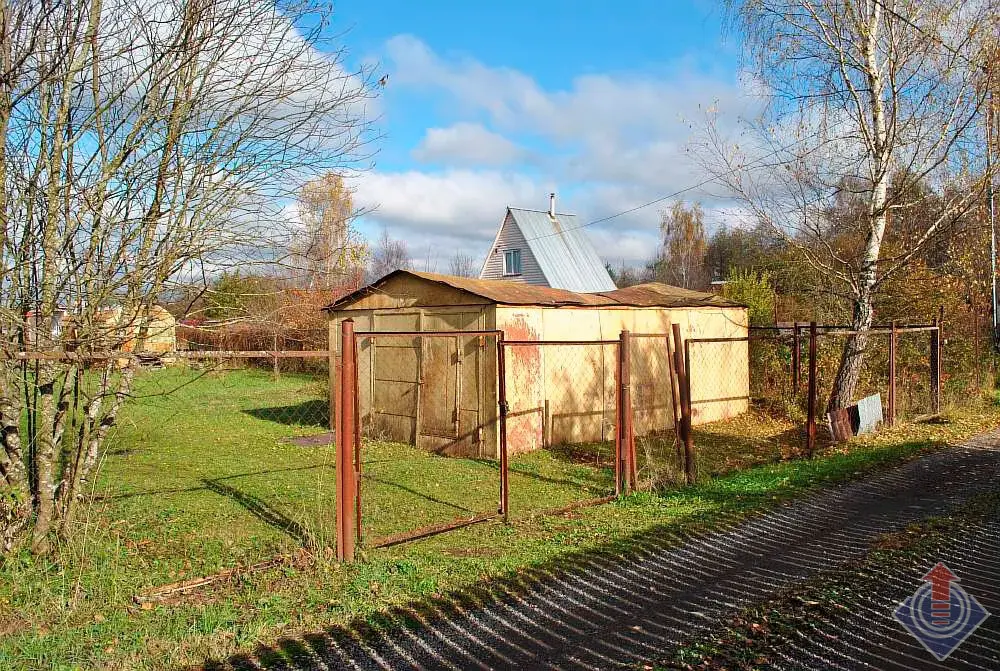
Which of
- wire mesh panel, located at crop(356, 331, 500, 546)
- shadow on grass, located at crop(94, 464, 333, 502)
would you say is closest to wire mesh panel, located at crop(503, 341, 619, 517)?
wire mesh panel, located at crop(356, 331, 500, 546)

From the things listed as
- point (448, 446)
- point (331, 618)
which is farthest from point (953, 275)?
point (331, 618)

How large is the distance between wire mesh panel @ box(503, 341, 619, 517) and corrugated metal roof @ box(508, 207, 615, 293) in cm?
1724

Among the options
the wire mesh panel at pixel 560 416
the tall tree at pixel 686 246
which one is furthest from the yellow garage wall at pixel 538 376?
the tall tree at pixel 686 246

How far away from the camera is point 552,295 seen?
11.4 meters

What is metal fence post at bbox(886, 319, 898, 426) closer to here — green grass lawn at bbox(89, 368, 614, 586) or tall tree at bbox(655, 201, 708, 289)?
green grass lawn at bbox(89, 368, 614, 586)

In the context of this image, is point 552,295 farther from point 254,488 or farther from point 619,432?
point 254,488

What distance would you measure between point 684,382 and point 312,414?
962cm

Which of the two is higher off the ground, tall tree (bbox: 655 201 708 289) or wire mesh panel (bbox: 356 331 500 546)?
tall tree (bbox: 655 201 708 289)

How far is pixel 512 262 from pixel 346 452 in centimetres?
2620

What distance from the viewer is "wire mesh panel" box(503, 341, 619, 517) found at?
8.52 meters

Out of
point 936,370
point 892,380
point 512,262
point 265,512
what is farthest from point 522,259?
point 265,512

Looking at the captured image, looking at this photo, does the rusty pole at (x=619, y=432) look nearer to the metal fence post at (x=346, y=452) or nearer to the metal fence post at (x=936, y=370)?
the metal fence post at (x=346, y=452)

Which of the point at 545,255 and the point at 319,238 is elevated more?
the point at 545,255

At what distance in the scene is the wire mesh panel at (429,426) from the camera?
7281mm
